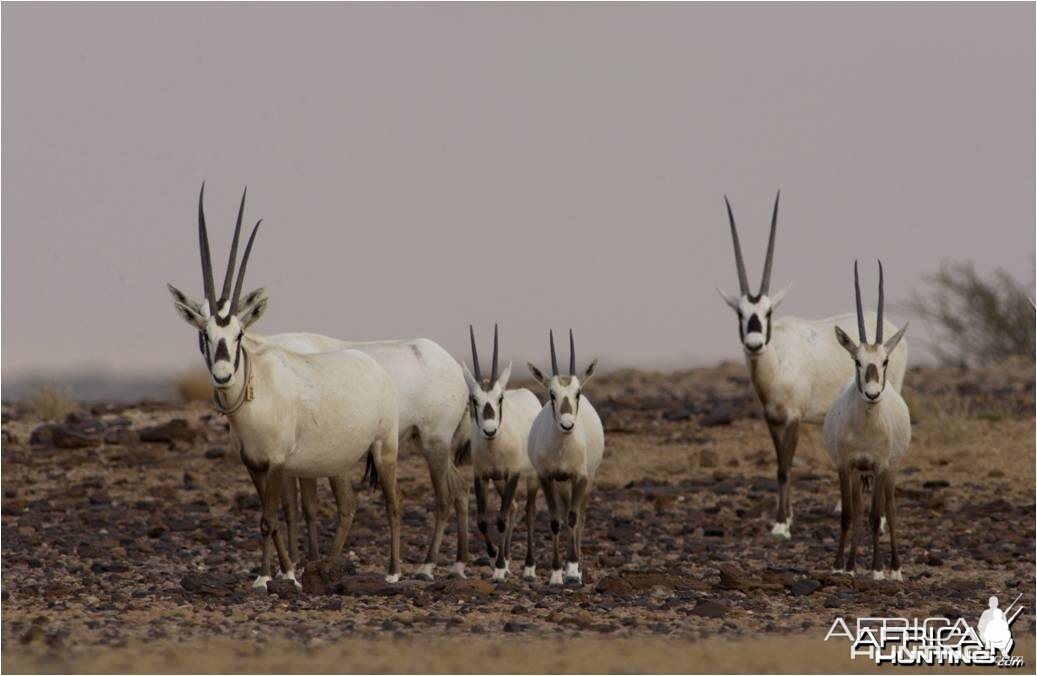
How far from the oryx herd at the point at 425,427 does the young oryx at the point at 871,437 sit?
0.04ft

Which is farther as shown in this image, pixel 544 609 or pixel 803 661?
pixel 544 609

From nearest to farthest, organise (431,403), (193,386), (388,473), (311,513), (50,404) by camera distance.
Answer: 1. (388,473)
2. (311,513)
3. (431,403)
4. (50,404)
5. (193,386)

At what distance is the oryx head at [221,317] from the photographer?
38.8ft

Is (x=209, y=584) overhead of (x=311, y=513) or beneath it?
beneath

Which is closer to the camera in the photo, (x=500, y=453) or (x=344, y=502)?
(x=344, y=502)

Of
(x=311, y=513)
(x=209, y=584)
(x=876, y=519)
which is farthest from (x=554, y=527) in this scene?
(x=209, y=584)

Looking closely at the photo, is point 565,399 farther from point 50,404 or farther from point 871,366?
point 50,404

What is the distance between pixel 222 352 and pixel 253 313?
2.09 feet

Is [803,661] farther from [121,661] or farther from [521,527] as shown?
[521,527]

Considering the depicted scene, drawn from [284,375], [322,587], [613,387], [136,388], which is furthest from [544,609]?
[136,388]

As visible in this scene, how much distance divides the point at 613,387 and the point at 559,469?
1646cm

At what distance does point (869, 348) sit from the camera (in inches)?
529

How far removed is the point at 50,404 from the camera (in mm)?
25688

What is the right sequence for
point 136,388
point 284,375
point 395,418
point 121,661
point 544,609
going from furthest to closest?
point 136,388 → point 395,418 → point 284,375 → point 544,609 → point 121,661
